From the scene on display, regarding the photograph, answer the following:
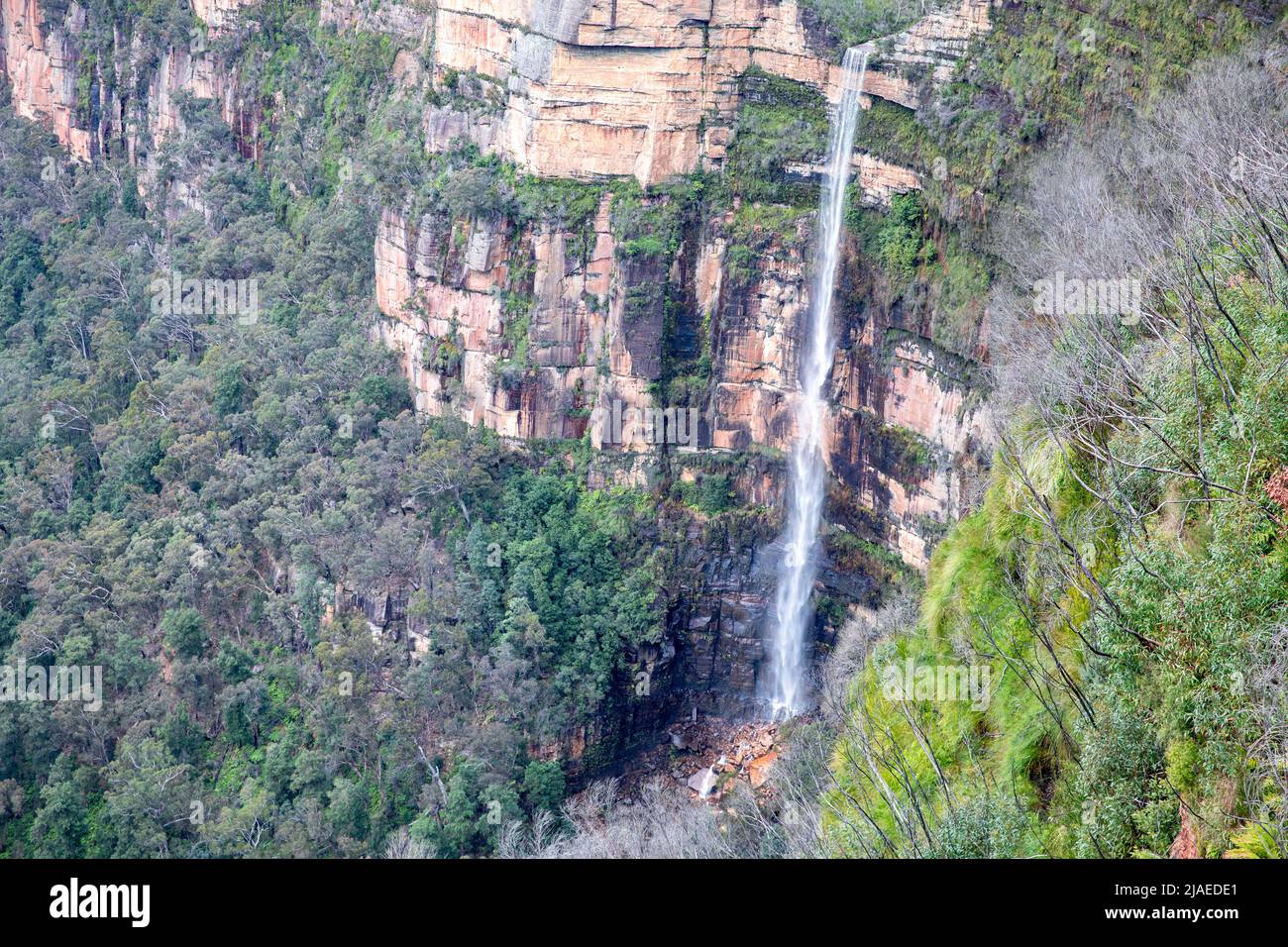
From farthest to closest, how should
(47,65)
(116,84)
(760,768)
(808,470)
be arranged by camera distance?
(47,65)
(116,84)
(808,470)
(760,768)

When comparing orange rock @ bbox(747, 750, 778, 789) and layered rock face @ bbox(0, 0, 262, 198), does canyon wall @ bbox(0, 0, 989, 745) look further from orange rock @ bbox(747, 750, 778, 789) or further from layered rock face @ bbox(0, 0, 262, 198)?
layered rock face @ bbox(0, 0, 262, 198)

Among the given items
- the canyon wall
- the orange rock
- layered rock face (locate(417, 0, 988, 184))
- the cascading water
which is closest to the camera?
the orange rock

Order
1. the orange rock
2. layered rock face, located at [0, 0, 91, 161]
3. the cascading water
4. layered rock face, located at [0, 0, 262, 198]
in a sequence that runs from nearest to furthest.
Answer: the orange rock, the cascading water, layered rock face, located at [0, 0, 262, 198], layered rock face, located at [0, 0, 91, 161]

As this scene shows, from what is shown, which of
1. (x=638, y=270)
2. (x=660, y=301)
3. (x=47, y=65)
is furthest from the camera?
(x=47, y=65)

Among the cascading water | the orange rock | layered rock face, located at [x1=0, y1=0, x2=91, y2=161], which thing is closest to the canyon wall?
the cascading water

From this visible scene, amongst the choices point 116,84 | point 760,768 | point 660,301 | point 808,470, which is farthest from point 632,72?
point 116,84

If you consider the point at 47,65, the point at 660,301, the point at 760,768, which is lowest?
the point at 760,768

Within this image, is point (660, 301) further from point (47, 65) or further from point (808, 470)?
point (47, 65)

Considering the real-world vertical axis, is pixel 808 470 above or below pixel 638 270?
below

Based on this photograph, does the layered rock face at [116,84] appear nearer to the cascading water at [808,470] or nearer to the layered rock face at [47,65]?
the layered rock face at [47,65]

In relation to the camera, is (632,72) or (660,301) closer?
(632,72)
